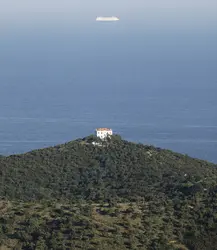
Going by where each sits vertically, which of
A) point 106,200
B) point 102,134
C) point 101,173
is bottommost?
point 106,200

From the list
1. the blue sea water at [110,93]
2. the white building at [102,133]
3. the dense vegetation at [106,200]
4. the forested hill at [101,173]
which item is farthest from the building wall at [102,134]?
the blue sea water at [110,93]

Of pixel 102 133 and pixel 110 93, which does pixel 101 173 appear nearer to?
pixel 102 133

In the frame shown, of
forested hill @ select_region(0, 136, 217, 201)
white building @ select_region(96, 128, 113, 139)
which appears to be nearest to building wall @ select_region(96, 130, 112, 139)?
white building @ select_region(96, 128, 113, 139)

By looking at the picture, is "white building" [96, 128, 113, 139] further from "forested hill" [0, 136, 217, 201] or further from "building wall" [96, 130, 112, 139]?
"forested hill" [0, 136, 217, 201]

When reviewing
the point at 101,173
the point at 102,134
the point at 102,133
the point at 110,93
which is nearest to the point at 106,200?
the point at 101,173

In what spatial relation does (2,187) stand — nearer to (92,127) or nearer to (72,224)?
(72,224)

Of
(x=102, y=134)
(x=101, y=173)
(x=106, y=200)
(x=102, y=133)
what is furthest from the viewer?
(x=102, y=133)
